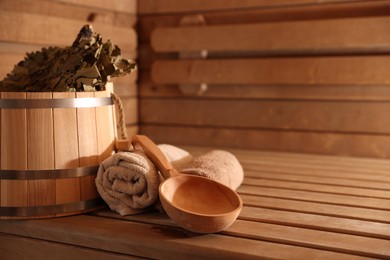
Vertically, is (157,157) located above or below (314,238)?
above

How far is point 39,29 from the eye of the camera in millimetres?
1927

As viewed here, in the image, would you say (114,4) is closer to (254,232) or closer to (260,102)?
(260,102)

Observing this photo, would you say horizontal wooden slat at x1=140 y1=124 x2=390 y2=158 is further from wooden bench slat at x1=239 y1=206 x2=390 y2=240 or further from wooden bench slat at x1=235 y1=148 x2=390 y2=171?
wooden bench slat at x1=239 y1=206 x2=390 y2=240

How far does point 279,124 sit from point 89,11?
1.08 metres

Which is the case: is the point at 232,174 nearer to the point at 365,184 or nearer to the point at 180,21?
the point at 365,184

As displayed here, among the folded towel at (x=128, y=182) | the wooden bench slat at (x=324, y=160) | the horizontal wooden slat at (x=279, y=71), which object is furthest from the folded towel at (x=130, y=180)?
the horizontal wooden slat at (x=279, y=71)

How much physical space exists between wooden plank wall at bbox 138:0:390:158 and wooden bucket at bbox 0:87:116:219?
1.24 m

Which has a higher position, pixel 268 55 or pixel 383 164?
pixel 268 55

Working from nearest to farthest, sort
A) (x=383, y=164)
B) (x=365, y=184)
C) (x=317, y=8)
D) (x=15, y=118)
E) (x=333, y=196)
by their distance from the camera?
(x=15, y=118)
(x=333, y=196)
(x=365, y=184)
(x=383, y=164)
(x=317, y=8)

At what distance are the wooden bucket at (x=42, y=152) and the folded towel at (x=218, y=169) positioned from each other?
11.7 inches

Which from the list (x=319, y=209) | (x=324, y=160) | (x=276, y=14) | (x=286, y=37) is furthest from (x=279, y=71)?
(x=319, y=209)

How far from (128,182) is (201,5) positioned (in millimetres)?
1470

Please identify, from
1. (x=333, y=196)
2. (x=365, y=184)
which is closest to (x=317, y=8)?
(x=365, y=184)

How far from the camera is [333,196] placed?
1373mm
